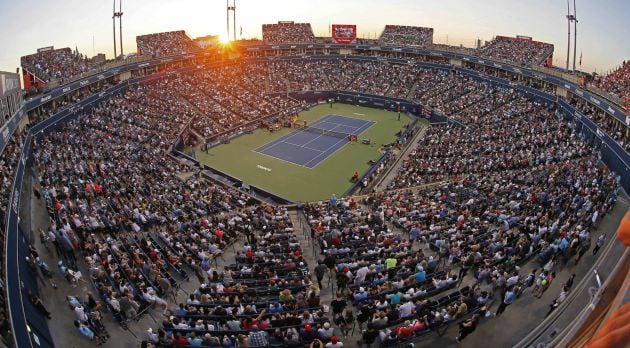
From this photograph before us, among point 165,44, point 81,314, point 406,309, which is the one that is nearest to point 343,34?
point 165,44

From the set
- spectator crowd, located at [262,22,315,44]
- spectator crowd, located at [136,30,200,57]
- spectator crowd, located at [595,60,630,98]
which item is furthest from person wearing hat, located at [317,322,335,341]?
spectator crowd, located at [262,22,315,44]

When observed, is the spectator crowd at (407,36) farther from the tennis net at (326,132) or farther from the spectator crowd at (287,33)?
the tennis net at (326,132)

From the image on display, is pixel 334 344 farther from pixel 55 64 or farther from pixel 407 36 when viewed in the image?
pixel 407 36

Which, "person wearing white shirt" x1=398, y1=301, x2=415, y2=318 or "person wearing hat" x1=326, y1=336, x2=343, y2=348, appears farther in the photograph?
"person wearing white shirt" x1=398, y1=301, x2=415, y2=318

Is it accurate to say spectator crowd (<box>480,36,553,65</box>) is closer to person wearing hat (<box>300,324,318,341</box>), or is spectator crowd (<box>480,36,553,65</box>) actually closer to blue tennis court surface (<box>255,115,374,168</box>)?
blue tennis court surface (<box>255,115,374,168</box>)

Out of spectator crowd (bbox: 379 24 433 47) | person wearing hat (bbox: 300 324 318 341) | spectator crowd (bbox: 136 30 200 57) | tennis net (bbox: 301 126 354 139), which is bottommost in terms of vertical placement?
person wearing hat (bbox: 300 324 318 341)

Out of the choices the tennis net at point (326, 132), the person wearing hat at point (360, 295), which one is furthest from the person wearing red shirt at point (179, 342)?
the tennis net at point (326, 132)

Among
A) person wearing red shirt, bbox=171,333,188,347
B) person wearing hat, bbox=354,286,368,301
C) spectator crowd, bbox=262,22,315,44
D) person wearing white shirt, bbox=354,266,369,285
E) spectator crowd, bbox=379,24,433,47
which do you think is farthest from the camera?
spectator crowd, bbox=262,22,315,44
